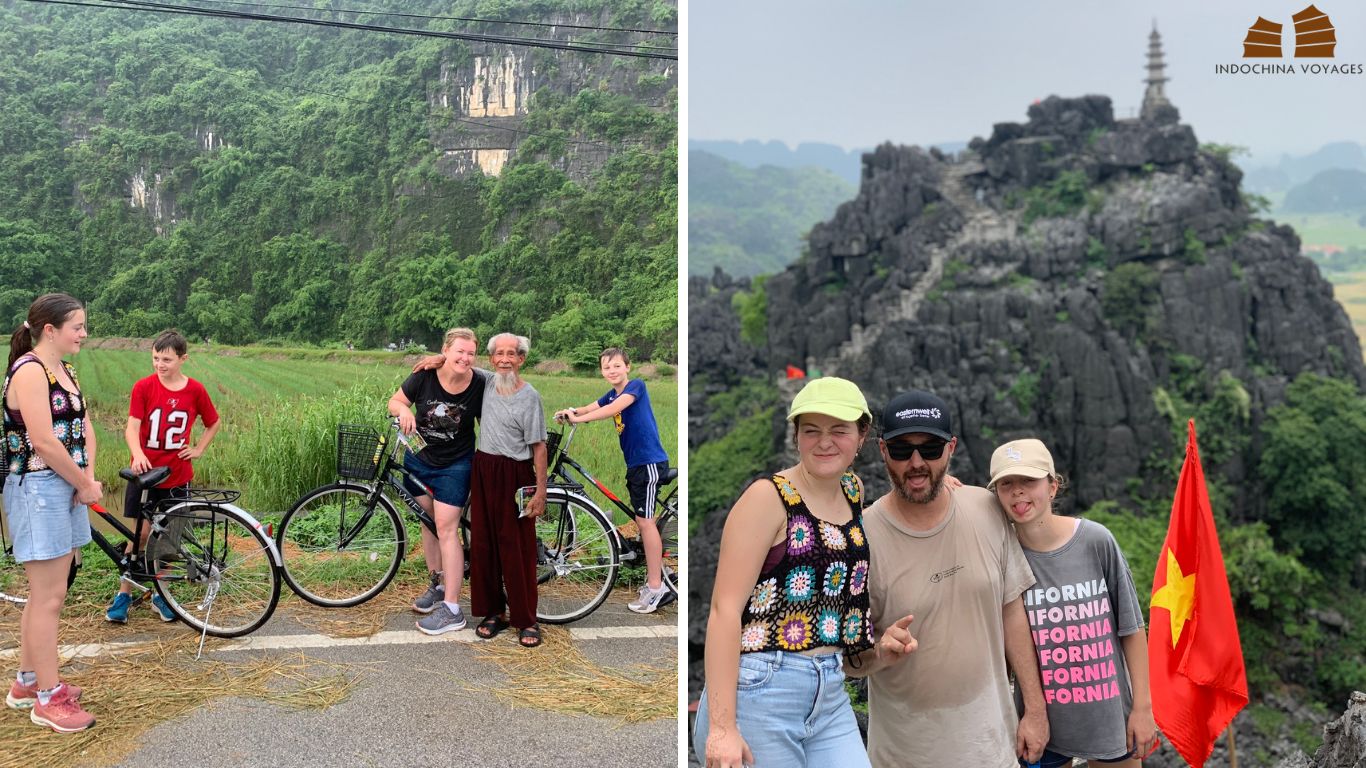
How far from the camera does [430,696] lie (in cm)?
478

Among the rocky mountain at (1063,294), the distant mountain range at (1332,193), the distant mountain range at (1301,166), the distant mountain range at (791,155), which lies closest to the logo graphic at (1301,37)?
the rocky mountain at (1063,294)

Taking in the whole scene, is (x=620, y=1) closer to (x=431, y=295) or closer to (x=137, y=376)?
(x=431, y=295)

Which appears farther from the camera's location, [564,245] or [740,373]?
[740,373]

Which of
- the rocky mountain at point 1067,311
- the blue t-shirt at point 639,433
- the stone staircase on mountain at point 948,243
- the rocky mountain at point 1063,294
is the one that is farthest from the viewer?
the stone staircase on mountain at point 948,243

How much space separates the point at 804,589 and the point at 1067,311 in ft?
103

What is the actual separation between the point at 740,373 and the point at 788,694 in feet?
117

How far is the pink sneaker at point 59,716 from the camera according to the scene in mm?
4293

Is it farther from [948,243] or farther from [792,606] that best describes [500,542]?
[948,243]

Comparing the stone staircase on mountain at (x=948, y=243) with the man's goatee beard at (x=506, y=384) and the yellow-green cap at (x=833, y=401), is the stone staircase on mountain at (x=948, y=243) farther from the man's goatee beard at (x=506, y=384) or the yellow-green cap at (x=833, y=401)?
the yellow-green cap at (x=833, y=401)

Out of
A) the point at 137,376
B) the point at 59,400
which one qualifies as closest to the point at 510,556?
the point at 59,400

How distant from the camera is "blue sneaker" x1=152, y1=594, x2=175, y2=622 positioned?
16.9 feet

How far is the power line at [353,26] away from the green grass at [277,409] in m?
1.87

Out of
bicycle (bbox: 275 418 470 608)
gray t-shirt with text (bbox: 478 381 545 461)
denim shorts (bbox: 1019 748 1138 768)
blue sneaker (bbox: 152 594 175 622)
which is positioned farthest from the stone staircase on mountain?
denim shorts (bbox: 1019 748 1138 768)

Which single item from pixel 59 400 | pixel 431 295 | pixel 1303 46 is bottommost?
pixel 59 400
